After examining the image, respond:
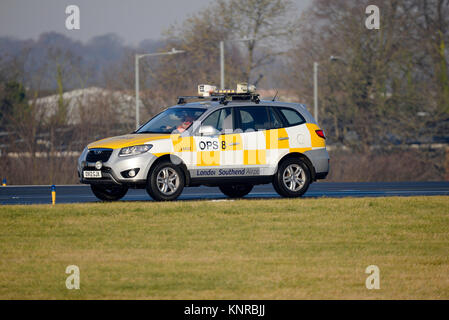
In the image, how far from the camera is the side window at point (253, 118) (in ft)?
56.1

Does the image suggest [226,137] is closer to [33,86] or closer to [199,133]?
[199,133]

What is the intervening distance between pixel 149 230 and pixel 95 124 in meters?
27.3

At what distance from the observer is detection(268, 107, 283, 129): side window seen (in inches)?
682

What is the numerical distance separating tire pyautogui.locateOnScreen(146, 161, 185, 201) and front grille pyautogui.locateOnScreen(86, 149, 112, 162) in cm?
85

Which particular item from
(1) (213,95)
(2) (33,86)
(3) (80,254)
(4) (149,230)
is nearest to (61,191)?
(1) (213,95)

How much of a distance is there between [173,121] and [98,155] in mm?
1682

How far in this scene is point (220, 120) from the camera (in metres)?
16.9

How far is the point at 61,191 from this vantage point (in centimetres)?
2253

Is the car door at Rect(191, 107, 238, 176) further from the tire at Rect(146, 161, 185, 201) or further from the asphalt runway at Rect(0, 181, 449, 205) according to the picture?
the asphalt runway at Rect(0, 181, 449, 205)

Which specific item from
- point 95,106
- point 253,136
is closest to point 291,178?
point 253,136

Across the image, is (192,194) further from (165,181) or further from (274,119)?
(165,181)

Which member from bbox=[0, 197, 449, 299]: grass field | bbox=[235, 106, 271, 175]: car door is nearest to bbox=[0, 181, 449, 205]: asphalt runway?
bbox=[235, 106, 271, 175]: car door

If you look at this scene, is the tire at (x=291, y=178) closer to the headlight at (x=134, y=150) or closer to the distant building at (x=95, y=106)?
the headlight at (x=134, y=150)

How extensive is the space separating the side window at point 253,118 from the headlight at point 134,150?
2026 millimetres
